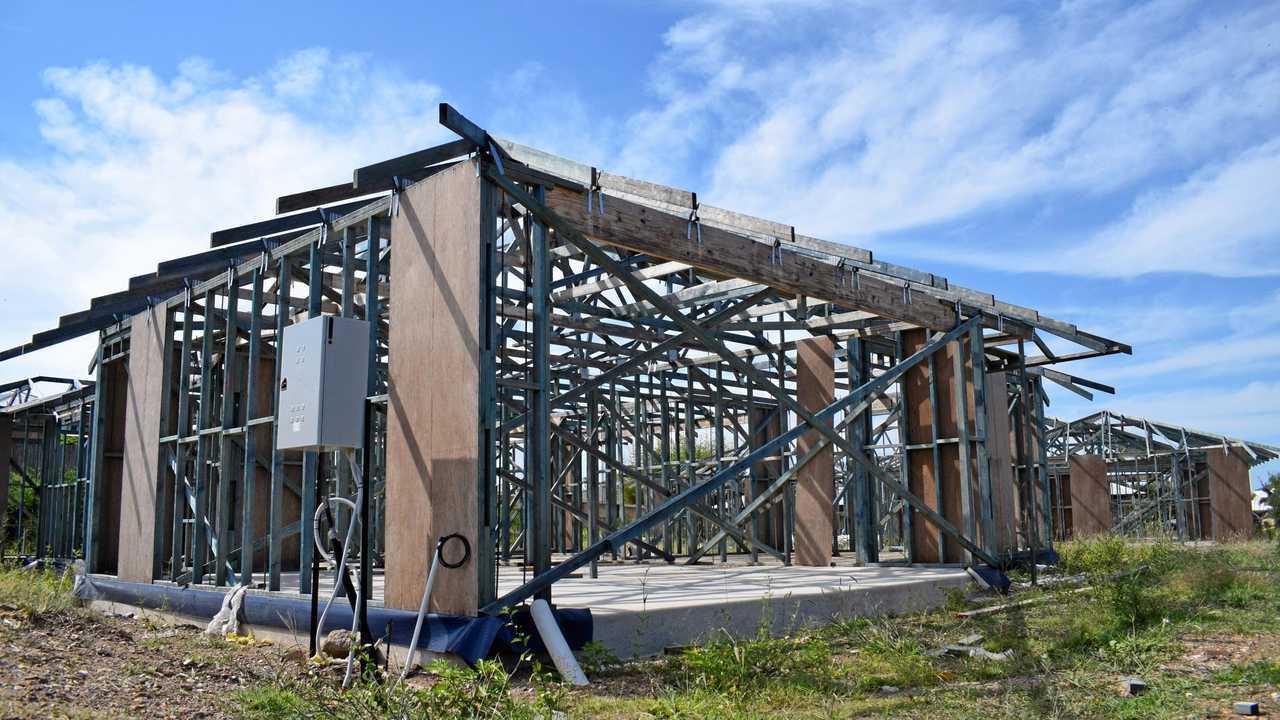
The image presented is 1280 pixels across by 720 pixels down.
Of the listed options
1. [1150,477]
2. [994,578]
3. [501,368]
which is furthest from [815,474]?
A: [1150,477]

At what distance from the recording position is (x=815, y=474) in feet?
45.3

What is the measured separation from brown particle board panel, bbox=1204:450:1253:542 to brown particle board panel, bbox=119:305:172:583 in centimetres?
2707

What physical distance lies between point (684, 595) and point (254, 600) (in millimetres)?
4131

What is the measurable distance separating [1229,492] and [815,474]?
20012mm

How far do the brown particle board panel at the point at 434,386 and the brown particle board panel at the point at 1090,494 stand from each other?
23.9 m

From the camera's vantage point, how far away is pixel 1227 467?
2780cm

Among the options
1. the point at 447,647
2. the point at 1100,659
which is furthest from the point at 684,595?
the point at 1100,659

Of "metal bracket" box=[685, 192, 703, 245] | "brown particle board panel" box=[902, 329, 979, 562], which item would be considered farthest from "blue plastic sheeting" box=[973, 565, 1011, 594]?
"metal bracket" box=[685, 192, 703, 245]

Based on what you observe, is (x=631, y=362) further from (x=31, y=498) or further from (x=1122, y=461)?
(x=1122, y=461)

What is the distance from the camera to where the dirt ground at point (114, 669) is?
18.4ft

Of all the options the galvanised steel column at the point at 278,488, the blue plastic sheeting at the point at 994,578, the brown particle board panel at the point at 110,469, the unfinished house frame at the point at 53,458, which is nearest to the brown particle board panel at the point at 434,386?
the galvanised steel column at the point at 278,488

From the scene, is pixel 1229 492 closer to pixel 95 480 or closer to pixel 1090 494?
pixel 1090 494

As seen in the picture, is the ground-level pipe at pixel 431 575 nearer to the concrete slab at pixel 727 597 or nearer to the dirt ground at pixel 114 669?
the dirt ground at pixel 114 669

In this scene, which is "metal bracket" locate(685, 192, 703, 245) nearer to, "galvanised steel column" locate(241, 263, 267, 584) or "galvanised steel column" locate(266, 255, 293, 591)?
"galvanised steel column" locate(266, 255, 293, 591)
